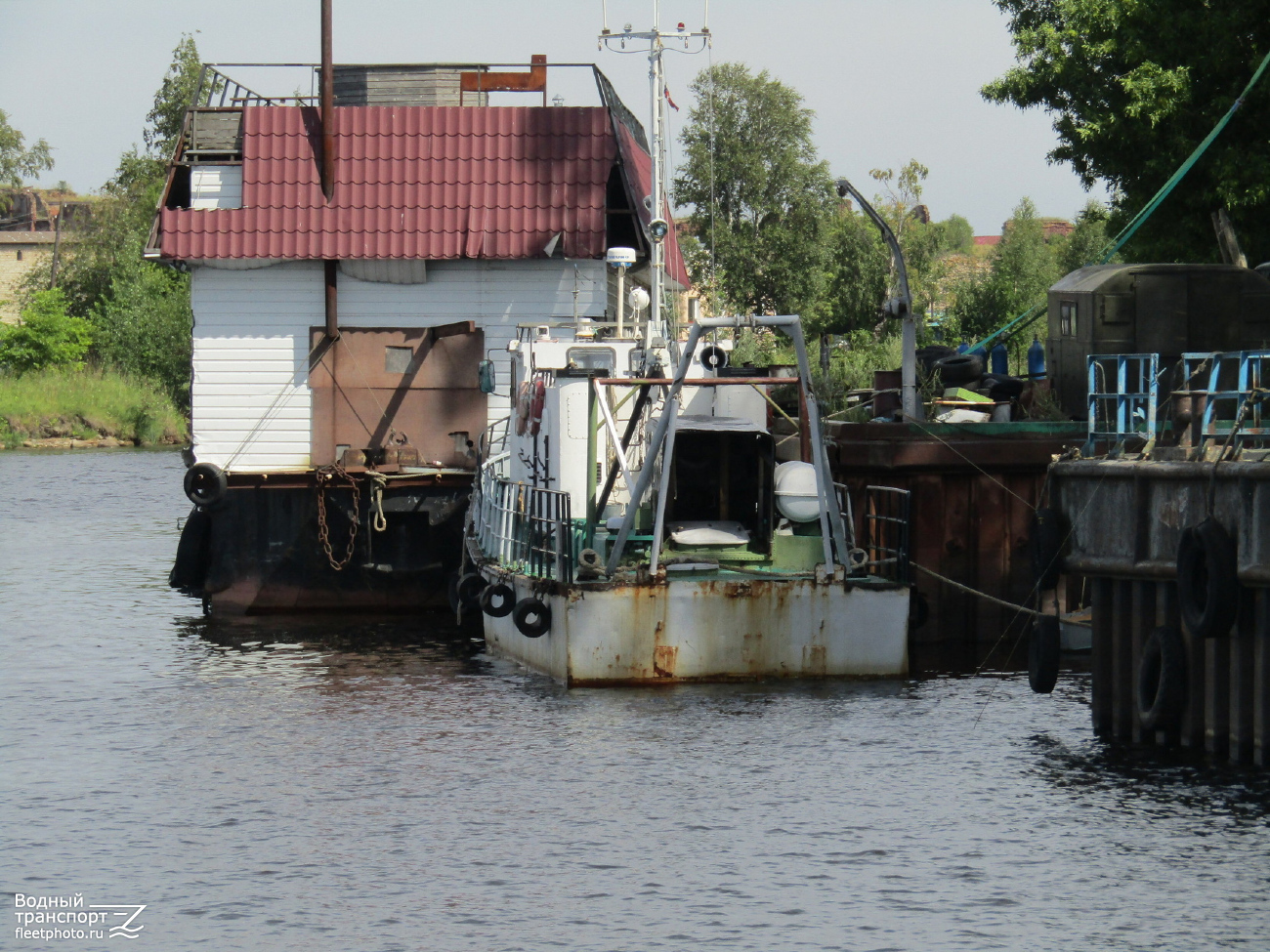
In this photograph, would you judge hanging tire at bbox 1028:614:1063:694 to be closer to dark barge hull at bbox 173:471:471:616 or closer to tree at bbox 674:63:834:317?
dark barge hull at bbox 173:471:471:616

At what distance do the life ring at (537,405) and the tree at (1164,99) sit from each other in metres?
13.4

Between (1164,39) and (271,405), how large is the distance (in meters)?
16.9

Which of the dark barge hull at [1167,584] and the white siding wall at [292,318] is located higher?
the white siding wall at [292,318]

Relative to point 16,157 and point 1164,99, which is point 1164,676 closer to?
point 1164,99

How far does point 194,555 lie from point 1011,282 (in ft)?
163

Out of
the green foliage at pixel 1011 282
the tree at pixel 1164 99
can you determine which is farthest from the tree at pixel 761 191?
the tree at pixel 1164 99

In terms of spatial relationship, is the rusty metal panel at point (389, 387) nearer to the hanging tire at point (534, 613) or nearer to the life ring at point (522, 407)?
the life ring at point (522, 407)

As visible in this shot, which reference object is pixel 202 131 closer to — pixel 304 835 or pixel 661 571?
pixel 661 571

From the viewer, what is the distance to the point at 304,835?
14.0 metres

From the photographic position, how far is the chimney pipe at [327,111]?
27.2 m

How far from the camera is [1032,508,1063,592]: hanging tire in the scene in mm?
16812

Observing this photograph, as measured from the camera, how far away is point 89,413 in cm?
8506

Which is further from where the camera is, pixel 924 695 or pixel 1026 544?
pixel 1026 544

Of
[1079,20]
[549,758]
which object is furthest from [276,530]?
[1079,20]
